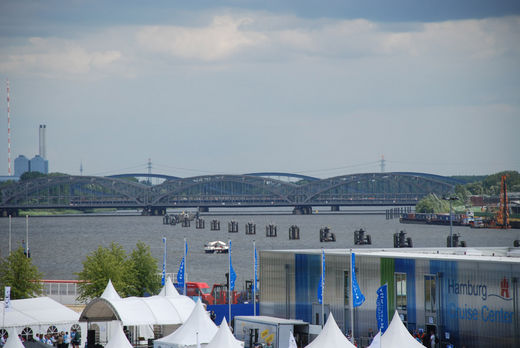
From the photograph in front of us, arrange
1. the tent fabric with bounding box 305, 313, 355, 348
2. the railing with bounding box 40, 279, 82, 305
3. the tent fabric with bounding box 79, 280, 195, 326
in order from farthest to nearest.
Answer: the railing with bounding box 40, 279, 82, 305, the tent fabric with bounding box 79, 280, 195, 326, the tent fabric with bounding box 305, 313, 355, 348

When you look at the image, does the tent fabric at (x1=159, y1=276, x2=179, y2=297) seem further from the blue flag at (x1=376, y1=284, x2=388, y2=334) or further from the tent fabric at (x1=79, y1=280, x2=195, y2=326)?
the blue flag at (x1=376, y1=284, x2=388, y2=334)

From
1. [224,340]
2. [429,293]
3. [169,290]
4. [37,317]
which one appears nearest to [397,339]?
[429,293]

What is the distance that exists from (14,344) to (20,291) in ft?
64.7

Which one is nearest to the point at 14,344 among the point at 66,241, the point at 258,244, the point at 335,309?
the point at 335,309

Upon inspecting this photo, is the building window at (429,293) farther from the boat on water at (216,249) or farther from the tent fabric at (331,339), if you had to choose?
the boat on water at (216,249)

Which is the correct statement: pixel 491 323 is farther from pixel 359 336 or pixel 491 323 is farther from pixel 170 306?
pixel 170 306

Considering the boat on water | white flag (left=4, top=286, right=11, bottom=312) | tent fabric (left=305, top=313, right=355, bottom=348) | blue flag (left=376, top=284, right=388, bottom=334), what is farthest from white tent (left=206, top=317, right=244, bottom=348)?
the boat on water

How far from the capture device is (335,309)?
34375mm

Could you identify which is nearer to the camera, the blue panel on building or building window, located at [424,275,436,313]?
building window, located at [424,275,436,313]

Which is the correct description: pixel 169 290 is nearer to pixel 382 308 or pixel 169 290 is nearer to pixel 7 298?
pixel 7 298

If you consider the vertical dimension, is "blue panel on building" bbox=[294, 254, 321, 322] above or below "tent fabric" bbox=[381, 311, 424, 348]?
above

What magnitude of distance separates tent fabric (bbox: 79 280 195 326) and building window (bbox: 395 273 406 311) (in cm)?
1003

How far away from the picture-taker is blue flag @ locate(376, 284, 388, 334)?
97.3 feet

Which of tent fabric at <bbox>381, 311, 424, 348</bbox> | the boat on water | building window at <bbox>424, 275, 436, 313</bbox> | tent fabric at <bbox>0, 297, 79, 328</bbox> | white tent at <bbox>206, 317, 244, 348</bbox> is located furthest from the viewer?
the boat on water
